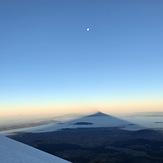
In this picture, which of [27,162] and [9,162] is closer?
[9,162]

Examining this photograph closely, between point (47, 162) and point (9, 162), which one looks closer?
point (9, 162)

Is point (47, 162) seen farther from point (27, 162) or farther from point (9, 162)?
point (9, 162)

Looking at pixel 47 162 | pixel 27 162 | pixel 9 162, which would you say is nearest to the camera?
pixel 9 162

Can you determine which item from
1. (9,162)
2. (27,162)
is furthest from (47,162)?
(9,162)

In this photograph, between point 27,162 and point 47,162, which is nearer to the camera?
point 27,162

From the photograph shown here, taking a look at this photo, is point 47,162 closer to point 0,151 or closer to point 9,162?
point 0,151

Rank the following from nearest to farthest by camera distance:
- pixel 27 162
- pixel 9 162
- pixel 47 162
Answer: pixel 9 162 → pixel 27 162 → pixel 47 162

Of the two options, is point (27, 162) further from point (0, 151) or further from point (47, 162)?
point (47, 162)
